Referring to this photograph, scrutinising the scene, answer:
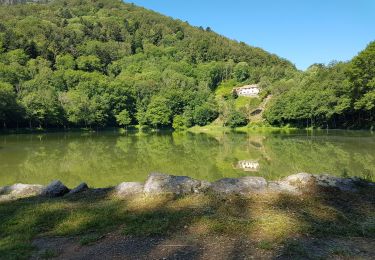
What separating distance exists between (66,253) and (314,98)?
84.1m

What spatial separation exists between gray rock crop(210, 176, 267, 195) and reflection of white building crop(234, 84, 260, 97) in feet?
444

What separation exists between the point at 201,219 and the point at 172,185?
2.93 meters

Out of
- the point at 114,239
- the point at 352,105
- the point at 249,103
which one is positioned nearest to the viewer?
the point at 114,239

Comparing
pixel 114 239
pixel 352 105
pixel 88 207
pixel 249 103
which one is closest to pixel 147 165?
pixel 88 207

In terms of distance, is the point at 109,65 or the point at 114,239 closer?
the point at 114,239

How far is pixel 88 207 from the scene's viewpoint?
11.8 meters

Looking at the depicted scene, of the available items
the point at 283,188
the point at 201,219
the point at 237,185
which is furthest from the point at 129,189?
the point at 283,188

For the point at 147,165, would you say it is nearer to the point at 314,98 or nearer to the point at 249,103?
the point at 314,98

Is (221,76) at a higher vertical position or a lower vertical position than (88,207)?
higher

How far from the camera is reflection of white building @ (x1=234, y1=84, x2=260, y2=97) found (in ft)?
482

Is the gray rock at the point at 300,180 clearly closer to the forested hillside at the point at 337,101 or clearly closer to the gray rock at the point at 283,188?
the gray rock at the point at 283,188

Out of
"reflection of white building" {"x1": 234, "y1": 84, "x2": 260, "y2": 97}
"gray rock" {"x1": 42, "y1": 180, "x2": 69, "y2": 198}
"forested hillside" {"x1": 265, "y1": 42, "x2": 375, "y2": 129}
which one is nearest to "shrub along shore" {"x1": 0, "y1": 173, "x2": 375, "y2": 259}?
"gray rock" {"x1": 42, "y1": 180, "x2": 69, "y2": 198}

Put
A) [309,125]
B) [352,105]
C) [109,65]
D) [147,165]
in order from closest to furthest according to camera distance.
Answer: [147,165]
[352,105]
[309,125]
[109,65]

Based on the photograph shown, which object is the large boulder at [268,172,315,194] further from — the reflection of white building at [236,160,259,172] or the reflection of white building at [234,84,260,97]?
the reflection of white building at [234,84,260,97]
